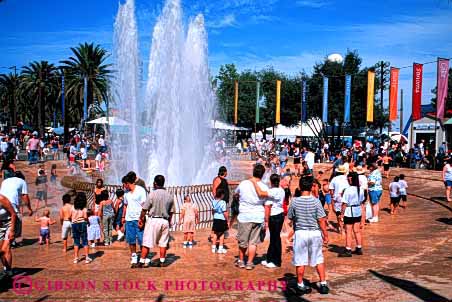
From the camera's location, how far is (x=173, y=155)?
52.5 feet

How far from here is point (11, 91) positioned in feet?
205

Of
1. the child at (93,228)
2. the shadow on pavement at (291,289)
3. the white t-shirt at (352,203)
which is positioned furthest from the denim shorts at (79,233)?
the white t-shirt at (352,203)

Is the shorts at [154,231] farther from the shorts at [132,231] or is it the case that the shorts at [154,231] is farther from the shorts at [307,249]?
the shorts at [307,249]

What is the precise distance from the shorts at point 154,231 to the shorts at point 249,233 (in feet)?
4.23

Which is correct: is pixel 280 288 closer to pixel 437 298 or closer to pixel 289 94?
pixel 437 298

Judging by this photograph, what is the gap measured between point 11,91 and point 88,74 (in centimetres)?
2191

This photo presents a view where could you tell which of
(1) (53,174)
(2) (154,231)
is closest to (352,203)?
(2) (154,231)

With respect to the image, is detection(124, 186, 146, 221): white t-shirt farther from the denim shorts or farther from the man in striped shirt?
the man in striped shirt

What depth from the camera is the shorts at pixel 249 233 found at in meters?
7.46

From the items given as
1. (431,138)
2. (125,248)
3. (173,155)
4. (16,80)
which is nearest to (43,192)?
(173,155)

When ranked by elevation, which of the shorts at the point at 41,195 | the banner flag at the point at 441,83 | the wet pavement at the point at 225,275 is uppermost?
the banner flag at the point at 441,83

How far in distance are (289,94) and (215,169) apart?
128 ft

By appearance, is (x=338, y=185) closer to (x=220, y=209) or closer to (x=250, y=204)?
(x=220, y=209)

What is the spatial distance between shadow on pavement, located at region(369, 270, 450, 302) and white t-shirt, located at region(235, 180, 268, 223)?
2.19 meters
